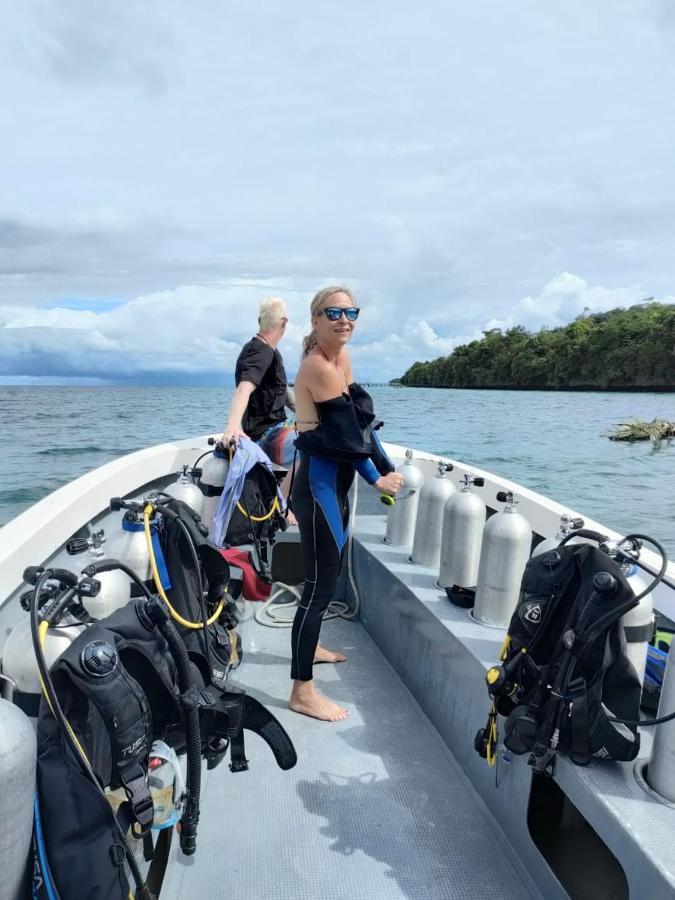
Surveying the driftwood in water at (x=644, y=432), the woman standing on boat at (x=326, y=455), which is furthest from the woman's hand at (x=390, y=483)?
the driftwood in water at (x=644, y=432)

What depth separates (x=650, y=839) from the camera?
1.14 meters

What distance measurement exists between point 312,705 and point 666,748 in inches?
51.6

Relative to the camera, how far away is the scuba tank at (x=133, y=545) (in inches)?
65.9

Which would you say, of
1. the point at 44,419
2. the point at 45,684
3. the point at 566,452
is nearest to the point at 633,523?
the point at 566,452

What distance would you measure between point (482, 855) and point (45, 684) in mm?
1337

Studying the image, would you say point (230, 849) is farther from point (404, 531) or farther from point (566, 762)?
point (404, 531)

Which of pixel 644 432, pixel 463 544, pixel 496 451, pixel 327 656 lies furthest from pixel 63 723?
pixel 644 432

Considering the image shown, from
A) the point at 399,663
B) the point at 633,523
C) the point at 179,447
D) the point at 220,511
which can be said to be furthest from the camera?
the point at 633,523

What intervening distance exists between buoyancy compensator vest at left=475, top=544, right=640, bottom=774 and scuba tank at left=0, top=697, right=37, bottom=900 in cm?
101

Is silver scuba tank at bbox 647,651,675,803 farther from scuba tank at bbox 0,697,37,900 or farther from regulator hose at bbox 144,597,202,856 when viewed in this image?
scuba tank at bbox 0,697,37,900

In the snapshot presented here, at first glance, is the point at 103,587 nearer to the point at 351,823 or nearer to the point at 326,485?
the point at 326,485

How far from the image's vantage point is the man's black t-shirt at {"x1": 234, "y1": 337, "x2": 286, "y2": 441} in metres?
2.92

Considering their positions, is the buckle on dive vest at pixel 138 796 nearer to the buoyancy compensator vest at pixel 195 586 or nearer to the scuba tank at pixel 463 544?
the buoyancy compensator vest at pixel 195 586

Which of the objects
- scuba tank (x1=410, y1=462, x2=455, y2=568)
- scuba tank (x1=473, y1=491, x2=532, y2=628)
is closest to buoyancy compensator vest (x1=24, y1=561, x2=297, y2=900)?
scuba tank (x1=473, y1=491, x2=532, y2=628)
